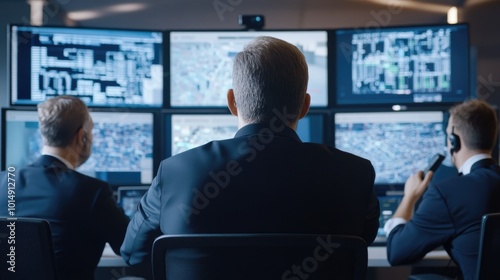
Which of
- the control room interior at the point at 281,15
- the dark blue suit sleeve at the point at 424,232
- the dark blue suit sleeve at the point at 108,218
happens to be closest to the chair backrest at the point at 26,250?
the dark blue suit sleeve at the point at 108,218

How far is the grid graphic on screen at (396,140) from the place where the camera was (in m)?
2.58

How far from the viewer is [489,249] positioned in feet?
5.80

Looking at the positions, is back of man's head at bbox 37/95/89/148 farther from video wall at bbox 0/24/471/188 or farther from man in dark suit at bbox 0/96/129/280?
video wall at bbox 0/24/471/188

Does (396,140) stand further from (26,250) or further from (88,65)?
(26,250)

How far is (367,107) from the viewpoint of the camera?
266 centimetres

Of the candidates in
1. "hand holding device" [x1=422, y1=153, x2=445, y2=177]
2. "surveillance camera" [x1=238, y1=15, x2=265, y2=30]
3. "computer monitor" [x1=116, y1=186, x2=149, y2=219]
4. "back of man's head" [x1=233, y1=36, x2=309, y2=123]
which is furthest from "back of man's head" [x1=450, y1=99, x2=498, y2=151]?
"computer monitor" [x1=116, y1=186, x2=149, y2=219]

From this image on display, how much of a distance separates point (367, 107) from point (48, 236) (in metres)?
1.48

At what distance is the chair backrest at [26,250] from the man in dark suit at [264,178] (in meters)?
0.46

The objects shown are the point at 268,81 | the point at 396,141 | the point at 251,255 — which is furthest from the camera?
the point at 396,141

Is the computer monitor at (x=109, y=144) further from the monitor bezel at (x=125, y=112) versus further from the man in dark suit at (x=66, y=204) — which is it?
the man in dark suit at (x=66, y=204)

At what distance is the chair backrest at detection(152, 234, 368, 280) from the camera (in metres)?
1.11

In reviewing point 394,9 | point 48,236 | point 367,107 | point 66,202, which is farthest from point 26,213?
point 394,9

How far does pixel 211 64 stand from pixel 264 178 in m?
1.51

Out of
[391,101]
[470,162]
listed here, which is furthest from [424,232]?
[391,101]
